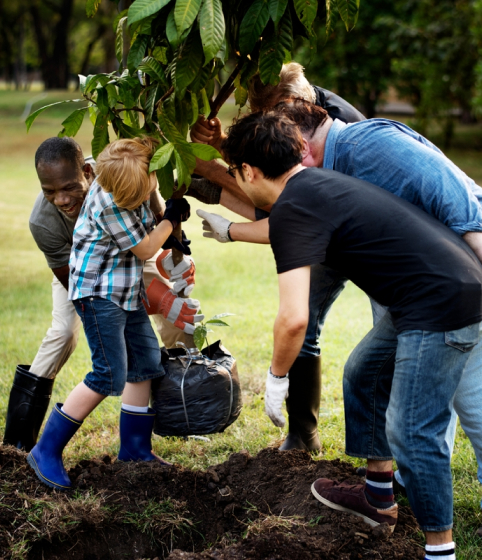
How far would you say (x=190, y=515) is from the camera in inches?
133

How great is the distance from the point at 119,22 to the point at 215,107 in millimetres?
662

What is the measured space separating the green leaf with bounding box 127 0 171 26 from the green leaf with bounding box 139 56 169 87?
1.45 feet

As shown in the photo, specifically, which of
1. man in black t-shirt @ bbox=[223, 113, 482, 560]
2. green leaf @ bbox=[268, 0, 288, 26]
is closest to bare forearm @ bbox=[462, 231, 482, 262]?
man in black t-shirt @ bbox=[223, 113, 482, 560]

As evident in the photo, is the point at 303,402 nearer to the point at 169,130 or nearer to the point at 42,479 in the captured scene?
the point at 42,479

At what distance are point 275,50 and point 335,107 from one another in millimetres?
650

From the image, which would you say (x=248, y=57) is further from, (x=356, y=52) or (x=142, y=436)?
(x=356, y=52)

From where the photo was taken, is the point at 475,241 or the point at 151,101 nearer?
the point at 475,241

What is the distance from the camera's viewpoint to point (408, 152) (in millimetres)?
2742

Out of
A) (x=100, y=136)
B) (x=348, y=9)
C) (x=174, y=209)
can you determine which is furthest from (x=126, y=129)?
(x=348, y=9)

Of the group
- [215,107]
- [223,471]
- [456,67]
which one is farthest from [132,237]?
[456,67]

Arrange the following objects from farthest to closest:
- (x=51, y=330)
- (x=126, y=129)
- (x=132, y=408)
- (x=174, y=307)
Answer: (x=51, y=330)
(x=174, y=307)
(x=132, y=408)
(x=126, y=129)

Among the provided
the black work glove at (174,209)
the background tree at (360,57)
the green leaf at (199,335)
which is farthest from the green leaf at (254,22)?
the background tree at (360,57)

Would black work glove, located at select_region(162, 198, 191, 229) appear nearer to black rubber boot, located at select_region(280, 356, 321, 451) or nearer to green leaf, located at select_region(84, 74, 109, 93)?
green leaf, located at select_region(84, 74, 109, 93)

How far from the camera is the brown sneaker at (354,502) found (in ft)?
10.1
